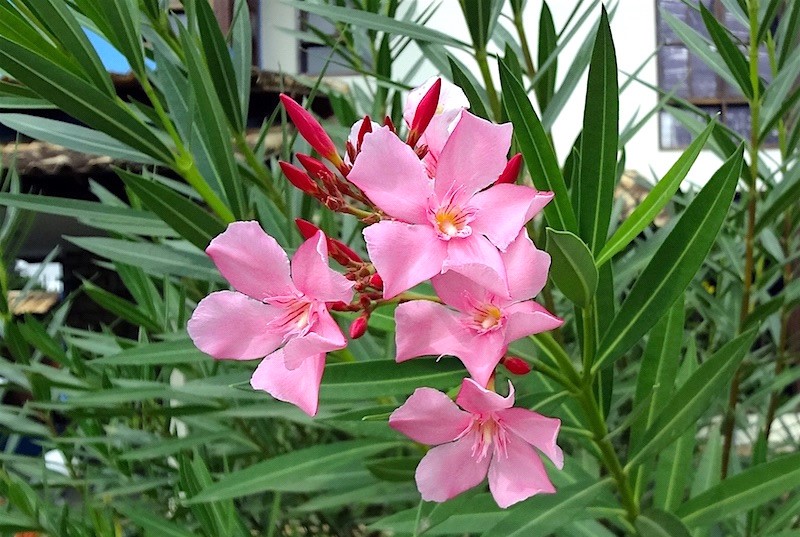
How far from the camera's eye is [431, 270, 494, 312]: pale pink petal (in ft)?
1.00

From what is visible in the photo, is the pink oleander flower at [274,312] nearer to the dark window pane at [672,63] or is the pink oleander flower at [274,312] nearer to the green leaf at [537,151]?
the green leaf at [537,151]

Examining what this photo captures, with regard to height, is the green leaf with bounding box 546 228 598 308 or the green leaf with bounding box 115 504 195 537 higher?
the green leaf with bounding box 546 228 598 308

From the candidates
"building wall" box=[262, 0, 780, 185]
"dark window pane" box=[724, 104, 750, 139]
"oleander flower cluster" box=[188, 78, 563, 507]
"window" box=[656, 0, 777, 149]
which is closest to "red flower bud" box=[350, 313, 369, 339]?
"oleander flower cluster" box=[188, 78, 563, 507]

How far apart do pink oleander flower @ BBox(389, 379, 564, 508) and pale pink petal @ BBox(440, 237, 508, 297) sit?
0.23 ft

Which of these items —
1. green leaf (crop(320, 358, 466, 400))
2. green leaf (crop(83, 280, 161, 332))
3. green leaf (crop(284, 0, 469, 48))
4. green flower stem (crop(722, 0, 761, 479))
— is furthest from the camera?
green leaf (crop(83, 280, 161, 332))

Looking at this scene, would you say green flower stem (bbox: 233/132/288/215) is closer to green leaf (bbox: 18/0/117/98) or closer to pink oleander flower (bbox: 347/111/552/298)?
green leaf (bbox: 18/0/117/98)

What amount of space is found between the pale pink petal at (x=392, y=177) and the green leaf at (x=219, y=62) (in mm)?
313

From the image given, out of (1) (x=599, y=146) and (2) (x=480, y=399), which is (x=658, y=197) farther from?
(2) (x=480, y=399)

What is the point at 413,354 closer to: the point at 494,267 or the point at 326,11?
the point at 494,267

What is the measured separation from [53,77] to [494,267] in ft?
1.02

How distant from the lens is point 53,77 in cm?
41

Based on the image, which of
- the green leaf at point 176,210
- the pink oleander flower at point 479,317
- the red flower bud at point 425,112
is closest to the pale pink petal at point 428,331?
the pink oleander flower at point 479,317

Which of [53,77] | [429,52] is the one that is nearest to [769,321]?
[429,52]

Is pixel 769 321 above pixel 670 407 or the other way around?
the other way around
